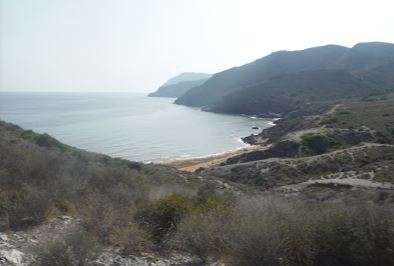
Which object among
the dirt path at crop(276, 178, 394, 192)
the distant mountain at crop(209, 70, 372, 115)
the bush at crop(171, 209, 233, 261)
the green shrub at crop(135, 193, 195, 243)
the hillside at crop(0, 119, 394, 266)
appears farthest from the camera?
the distant mountain at crop(209, 70, 372, 115)

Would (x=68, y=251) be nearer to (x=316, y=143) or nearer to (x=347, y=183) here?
(x=347, y=183)

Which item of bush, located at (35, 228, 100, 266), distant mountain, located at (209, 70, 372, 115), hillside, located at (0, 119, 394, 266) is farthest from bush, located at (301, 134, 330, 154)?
distant mountain, located at (209, 70, 372, 115)

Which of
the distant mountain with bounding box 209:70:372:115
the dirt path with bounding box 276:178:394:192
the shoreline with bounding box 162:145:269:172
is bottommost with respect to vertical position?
the shoreline with bounding box 162:145:269:172

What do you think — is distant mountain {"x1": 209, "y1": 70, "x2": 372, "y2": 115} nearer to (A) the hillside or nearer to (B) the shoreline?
(B) the shoreline

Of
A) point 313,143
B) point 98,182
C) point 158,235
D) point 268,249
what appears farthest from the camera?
point 313,143

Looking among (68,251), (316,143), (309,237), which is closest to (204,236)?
(309,237)

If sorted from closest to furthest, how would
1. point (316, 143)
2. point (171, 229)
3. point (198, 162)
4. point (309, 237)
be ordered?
1. point (309, 237)
2. point (171, 229)
3. point (316, 143)
4. point (198, 162)

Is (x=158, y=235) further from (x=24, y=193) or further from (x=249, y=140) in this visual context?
(x=249, y=140)

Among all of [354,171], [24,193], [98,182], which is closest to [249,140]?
[354,171]

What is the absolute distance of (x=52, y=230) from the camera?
9969 mm

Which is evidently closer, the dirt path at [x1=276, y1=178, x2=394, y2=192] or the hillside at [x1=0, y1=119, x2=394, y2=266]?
the hillside at [x1=0, y1=119, x2=394, y2=266]

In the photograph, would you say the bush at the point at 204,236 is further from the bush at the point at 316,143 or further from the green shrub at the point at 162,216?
the bush at the point at 316,143

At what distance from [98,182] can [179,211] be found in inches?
294

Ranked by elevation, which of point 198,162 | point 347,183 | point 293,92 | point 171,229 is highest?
point 293,92
